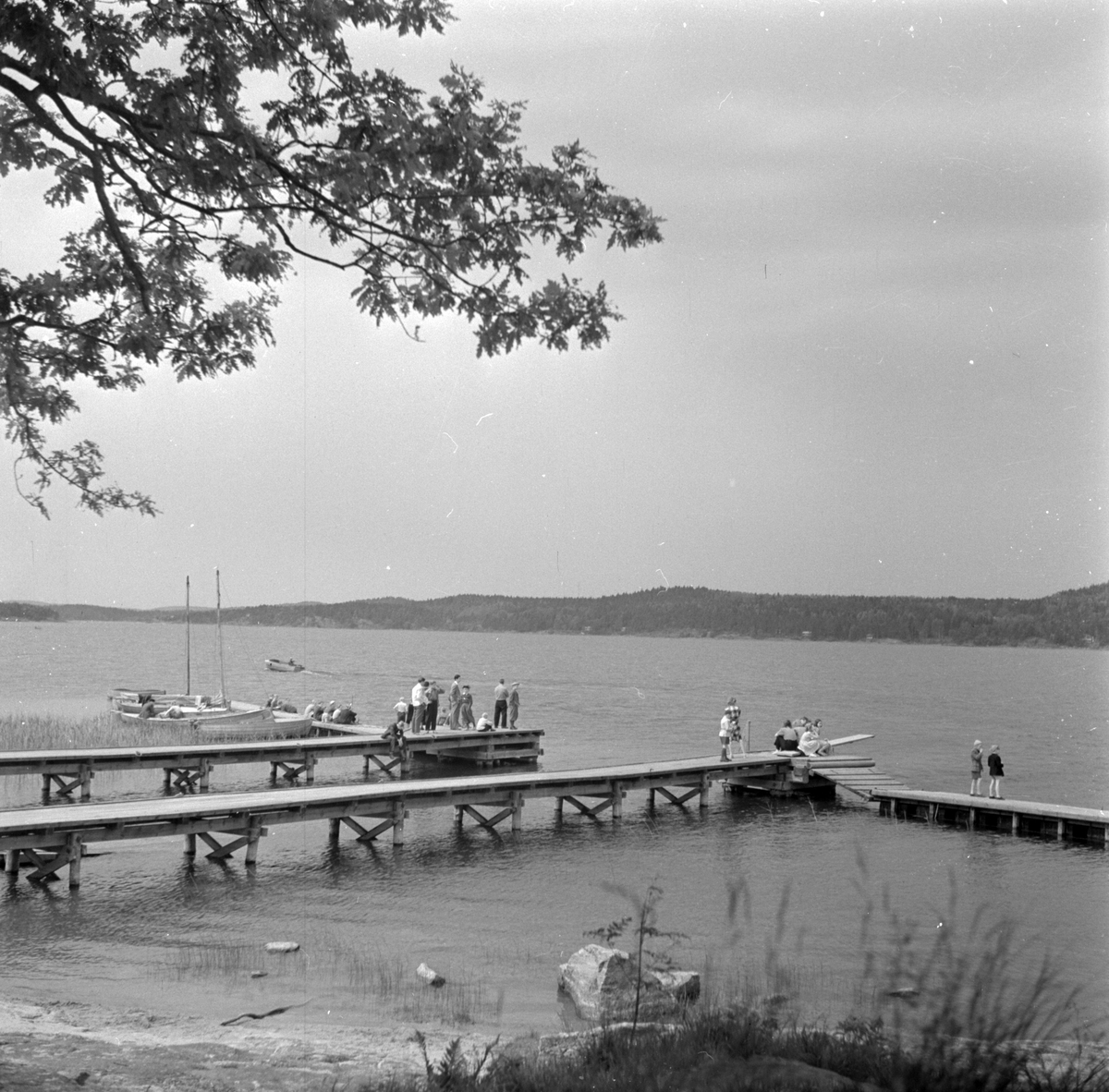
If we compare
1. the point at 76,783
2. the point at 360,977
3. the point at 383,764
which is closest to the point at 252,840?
the point at 360,977

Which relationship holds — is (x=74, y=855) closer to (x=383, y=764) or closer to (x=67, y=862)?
(x=67, y=862)

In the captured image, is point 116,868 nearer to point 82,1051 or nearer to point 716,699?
point 82,1051

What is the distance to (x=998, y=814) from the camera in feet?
91.9

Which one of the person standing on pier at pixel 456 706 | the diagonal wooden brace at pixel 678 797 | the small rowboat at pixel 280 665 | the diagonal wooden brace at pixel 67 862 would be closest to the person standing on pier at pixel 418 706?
the person standing on pier at pixel 456 706

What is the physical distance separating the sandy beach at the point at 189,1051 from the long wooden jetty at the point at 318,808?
6651 millimetres

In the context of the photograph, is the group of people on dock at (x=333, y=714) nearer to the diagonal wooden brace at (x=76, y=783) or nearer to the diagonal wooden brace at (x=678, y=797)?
the diagonal wooden brace at (x=76, y=783)

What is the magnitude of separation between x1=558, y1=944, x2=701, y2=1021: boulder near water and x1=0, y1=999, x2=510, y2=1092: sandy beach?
4.90 feet

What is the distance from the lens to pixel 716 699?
8781cm

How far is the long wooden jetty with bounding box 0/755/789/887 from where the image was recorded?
62.6ft

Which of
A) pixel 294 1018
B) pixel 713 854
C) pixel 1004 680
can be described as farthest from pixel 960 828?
pixel 1004 680

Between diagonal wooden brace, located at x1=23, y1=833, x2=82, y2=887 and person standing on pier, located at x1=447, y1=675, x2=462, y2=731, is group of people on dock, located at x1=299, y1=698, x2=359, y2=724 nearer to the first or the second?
person standing on pier, located at x1=447, y1=675, x2=462, y2=731

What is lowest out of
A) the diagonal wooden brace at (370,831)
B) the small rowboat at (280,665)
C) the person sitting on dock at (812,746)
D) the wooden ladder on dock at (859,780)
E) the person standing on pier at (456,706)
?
the small rowboat at (280,665)

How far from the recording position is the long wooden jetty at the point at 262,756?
28578 mm

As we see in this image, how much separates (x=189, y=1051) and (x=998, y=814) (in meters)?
23.4
